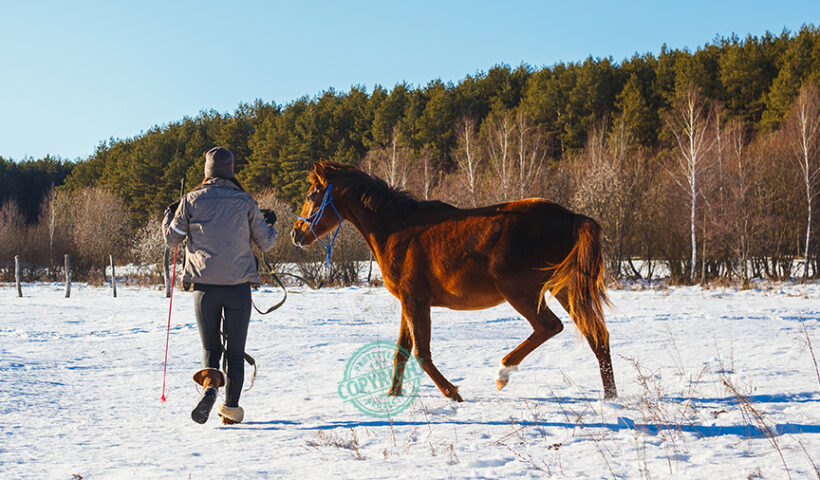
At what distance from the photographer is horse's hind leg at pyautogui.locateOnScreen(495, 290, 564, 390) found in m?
4.40

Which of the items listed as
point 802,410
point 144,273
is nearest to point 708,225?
point 802,410

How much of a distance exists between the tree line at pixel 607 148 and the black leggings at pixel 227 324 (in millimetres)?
24372

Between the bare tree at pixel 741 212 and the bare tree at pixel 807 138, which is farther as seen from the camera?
the bare tree at pixel 807 138

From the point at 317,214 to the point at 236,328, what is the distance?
1512mm

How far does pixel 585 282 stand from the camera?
4.34m

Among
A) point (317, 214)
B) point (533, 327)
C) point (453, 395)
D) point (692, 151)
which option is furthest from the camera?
point (692, 151)

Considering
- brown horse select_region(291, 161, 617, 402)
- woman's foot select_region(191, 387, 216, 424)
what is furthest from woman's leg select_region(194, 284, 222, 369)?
brown horse select_region(291, 161, 617, 402)

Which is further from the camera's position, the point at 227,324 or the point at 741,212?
the point at 741,212

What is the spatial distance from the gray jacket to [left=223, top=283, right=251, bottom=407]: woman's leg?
10 centimetres

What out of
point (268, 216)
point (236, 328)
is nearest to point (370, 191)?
point (268, 216)

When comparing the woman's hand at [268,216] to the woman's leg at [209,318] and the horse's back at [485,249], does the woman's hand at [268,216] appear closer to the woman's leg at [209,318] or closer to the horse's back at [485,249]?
the woman's leg at [209,318]

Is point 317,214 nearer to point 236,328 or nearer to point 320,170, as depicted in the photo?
point 320,170

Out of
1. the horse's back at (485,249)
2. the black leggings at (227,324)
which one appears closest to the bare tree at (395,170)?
the horse's back at (485,249)

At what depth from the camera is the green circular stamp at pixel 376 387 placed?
4.60 meters
